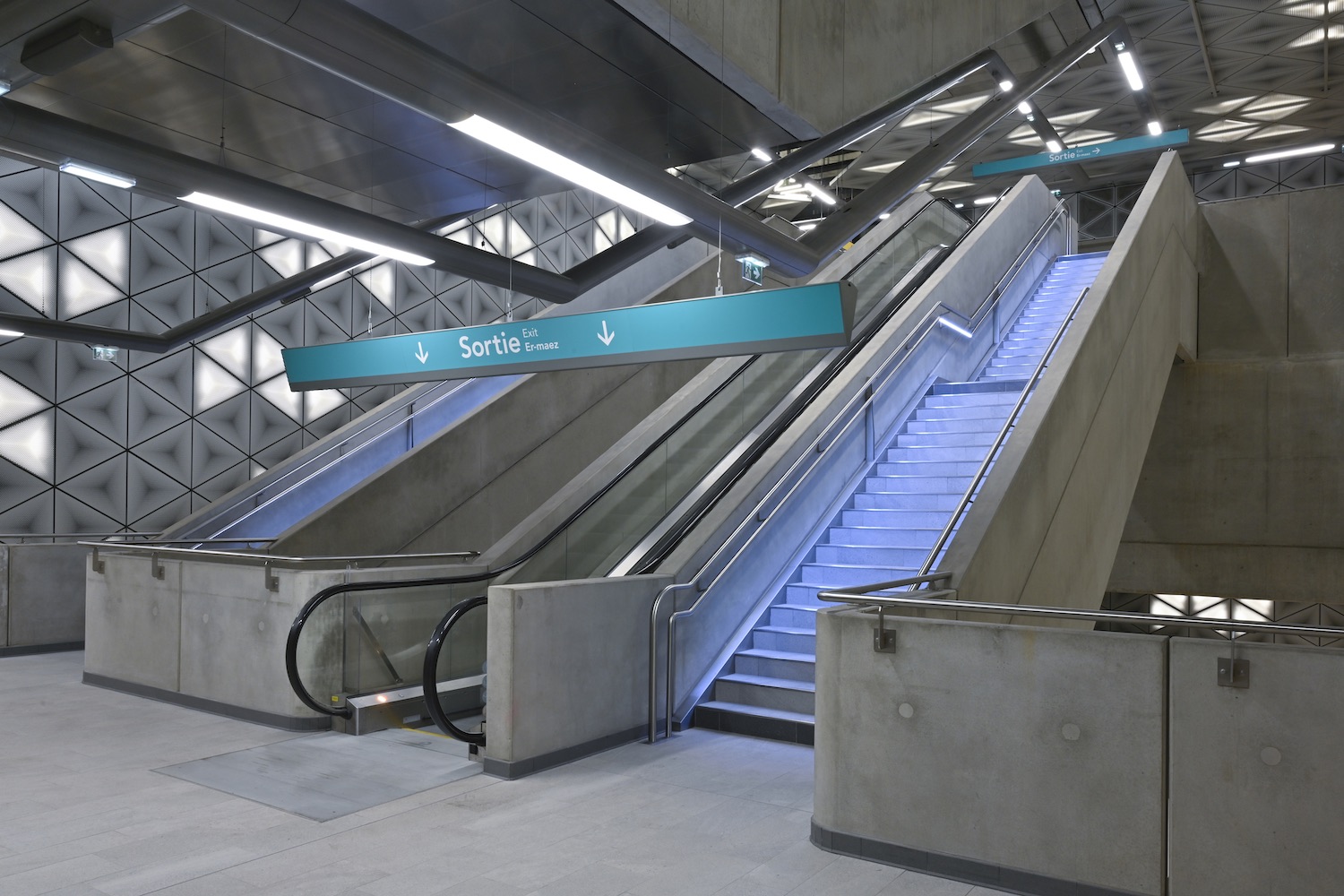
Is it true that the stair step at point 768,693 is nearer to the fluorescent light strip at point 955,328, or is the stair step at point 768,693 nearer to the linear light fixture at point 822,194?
the fluorescent light strip at point 955,328

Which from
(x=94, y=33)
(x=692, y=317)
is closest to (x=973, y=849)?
(x=692, y=317)

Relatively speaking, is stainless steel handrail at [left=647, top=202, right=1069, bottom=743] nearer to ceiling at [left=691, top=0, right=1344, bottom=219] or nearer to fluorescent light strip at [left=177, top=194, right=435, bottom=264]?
fluorescent light strip at [left=177, top=194, right=435, bottom=264]

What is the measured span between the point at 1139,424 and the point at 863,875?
7252 millimetres

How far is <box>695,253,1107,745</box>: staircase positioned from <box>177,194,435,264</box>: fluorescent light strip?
12.4ft

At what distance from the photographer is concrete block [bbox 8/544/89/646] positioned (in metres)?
9.77

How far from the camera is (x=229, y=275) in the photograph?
492 inches

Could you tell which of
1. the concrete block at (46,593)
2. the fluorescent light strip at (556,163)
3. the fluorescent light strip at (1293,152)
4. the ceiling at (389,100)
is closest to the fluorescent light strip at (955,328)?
the ceiling at (389,100)

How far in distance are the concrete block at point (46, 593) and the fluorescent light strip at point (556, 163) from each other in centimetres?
757

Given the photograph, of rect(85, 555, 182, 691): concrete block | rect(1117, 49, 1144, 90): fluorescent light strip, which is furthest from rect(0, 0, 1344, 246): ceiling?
rect(1117, 49, 1144, 90): fluorescent light strip

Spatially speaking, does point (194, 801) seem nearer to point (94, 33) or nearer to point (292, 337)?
point (94, 33)

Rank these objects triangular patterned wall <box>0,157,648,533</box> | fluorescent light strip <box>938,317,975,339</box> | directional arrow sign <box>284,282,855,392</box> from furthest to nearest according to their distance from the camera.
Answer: fluorescent light strip <box>938,317,975,339</box> < triangular patterned wall <box>0,157,648,533</box> < directional arrow sign <box>284,282,855,392</box>

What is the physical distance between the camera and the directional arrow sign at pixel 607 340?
5734 mm

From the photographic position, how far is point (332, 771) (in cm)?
564

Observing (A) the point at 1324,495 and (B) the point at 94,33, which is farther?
(A) the point at 1324,495
